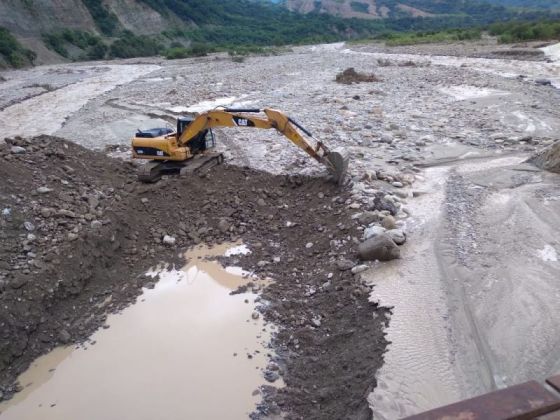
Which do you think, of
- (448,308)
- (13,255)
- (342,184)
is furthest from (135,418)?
(342,184)

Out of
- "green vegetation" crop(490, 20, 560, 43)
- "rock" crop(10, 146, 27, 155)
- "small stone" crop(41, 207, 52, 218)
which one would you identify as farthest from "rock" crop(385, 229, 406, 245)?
"green vegetation" crop(490, 20, 560, 43)

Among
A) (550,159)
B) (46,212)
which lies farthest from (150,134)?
(550,159)

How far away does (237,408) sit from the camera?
5254 mm

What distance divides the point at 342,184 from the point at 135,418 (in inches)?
213

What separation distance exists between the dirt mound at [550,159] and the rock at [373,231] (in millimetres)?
3960

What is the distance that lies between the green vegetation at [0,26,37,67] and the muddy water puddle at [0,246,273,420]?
3717cm

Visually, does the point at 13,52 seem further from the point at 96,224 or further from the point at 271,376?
the point at 271,376

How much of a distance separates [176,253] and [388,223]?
138 inches

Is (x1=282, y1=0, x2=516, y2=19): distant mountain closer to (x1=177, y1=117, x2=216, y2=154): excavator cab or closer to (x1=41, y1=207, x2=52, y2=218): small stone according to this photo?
(x1=177, y1=117, x2=216, y2=154): excavator cab

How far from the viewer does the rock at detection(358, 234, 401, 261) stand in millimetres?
6871

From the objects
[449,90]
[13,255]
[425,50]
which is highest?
[13,255]

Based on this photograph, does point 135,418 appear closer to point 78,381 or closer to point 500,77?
point 78,381

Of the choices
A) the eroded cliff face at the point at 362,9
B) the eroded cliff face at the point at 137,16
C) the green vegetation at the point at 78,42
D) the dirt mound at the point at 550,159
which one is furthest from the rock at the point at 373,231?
the eroded cliff face at the point at 362,9

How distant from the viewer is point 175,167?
10.2 metres
